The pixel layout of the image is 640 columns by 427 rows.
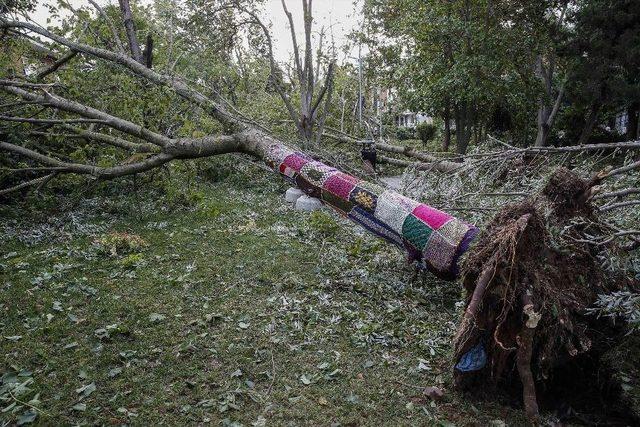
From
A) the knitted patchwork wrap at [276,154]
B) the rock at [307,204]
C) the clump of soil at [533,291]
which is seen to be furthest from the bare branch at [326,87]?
the clump of soil at [533,291]

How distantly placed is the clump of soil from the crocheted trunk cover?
0.65 meters

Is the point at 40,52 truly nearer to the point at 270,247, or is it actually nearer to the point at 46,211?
the point at 46,211

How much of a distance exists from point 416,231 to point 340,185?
1115 millimetres

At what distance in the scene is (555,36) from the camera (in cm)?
1162

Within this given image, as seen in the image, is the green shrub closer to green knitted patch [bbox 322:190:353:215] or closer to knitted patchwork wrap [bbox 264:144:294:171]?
green knitted patch [bbox 322:190:353:215]

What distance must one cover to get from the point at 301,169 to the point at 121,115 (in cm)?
288

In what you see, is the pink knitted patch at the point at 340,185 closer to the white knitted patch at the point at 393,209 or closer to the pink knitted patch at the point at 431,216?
the white knitted patch at the point at 393,209

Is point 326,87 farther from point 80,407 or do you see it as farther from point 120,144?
point 80,407

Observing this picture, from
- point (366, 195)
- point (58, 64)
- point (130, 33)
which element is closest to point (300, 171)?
point (366, 195)

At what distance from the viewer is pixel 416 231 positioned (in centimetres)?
337

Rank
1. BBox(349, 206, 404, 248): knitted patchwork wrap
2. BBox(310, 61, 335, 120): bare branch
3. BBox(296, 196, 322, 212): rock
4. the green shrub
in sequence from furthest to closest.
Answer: BBox(310, 61, 335, 120): bare branch → BBox(296, 196, 322, 212): rock → the green shrub → BBox(349, 206, 404, 248): knitted patchwork wrap

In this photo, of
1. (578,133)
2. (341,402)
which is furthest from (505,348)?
(578,133)

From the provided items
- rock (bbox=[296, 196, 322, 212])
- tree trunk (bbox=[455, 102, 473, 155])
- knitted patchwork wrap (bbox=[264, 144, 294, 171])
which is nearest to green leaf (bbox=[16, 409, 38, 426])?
knitted patchwork wrap (bbox=[264, 144, 294, 171])

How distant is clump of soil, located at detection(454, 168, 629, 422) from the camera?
2209 millimetres
